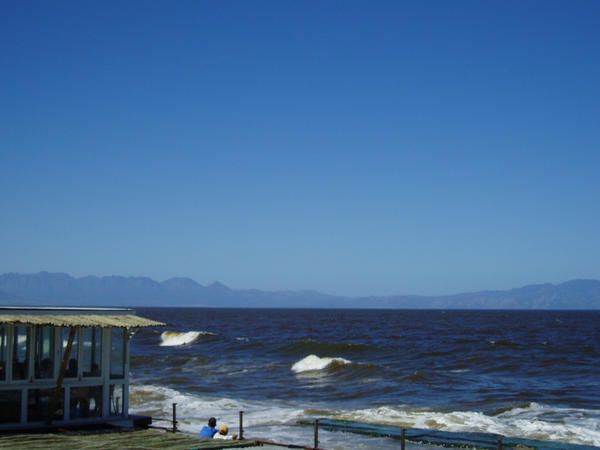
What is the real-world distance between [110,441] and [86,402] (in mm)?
3301

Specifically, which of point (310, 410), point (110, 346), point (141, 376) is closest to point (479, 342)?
point (141, 376)

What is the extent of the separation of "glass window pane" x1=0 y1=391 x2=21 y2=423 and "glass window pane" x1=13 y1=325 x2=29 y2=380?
399mm

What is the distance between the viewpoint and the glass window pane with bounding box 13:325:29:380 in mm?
18500

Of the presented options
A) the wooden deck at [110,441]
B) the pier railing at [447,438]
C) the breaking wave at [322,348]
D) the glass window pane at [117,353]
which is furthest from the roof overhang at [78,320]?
the breaking wave at [322,348]

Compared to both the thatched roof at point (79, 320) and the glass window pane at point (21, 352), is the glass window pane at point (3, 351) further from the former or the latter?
the thatched roof at point (79, 320)

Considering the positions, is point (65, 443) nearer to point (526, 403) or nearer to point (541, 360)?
point (526, 403)

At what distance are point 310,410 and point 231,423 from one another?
14.8 ft

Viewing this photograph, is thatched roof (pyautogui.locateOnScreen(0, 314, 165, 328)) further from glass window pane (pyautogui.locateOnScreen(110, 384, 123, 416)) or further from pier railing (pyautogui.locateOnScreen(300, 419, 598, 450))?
pier railing (pyautogui.locateOnScreen(300, 419, 598, 450))

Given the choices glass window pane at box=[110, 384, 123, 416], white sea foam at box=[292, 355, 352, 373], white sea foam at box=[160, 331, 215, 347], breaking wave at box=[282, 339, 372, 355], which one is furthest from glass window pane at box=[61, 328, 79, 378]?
white sea foam at box=[160, 331, 215, 347]

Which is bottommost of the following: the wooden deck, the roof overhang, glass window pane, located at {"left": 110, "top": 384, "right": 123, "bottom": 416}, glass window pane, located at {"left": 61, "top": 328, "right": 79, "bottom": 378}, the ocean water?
the ocean water

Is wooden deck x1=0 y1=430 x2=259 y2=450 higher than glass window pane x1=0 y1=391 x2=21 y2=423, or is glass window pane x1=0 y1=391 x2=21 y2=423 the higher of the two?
glass window pane x1=0 y1=391 x2=21 y2=423

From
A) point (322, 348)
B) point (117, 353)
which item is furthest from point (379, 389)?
point (322, 348)

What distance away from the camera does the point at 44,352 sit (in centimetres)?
1897

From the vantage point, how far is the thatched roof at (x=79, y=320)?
17.9m
